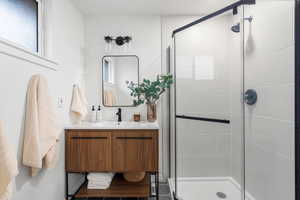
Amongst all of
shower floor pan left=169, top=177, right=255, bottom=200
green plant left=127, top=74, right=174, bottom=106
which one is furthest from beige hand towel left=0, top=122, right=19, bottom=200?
shower floor pan left=169, top=177, right=255, bottom=200

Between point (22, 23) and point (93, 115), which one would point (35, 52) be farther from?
point (93, 115)

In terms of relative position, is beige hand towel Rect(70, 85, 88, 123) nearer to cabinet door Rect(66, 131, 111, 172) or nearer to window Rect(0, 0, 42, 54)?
cabinet door Rect(66, 131, 111, 172)

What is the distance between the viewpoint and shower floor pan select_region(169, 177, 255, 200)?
1917mm

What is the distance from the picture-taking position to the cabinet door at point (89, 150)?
1.80m

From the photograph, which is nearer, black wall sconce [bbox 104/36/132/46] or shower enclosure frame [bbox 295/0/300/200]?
shower enclosure frame [bbox 295/0/300/200]

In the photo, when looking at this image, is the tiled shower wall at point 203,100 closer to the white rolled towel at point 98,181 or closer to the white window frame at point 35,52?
the white rolled towel at point 98,181

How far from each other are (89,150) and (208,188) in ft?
4.75

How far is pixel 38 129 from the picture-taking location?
49.4 inches

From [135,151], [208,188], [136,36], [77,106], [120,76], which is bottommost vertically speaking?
[208,188]

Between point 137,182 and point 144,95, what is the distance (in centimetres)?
109

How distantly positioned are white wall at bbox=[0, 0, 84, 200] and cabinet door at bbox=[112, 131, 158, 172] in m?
0.58

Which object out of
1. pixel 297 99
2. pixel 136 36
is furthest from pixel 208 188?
pixel 136 36

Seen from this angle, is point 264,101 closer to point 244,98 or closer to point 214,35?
point 244,98

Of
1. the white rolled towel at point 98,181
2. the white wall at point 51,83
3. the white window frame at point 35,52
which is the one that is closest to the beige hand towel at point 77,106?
the white wall at point 51,83
